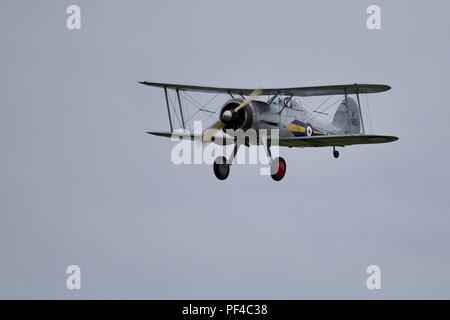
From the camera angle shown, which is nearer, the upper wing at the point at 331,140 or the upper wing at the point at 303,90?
the upper wing at the point at 331,140

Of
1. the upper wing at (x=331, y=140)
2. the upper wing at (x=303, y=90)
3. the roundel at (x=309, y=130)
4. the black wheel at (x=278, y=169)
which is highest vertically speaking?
the upper wing at (x=303, y=90)

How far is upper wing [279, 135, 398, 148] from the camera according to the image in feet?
81.7

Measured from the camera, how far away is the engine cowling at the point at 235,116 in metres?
25.6

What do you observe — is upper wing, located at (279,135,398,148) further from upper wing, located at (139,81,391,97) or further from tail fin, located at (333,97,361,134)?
tail fin, located at (333,97,361,134)

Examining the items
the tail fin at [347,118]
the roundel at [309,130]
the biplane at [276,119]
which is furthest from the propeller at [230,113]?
the tail fin at [347,118]

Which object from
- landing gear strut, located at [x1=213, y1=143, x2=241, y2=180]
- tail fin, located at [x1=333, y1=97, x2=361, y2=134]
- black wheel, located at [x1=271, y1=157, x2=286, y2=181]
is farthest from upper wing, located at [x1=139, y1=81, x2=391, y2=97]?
tail fin, located at [x1=333, y1=97, x2=361, y2=134]

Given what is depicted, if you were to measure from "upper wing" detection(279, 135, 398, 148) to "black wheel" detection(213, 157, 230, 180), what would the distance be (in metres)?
1.87

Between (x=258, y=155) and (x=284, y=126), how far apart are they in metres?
1.44

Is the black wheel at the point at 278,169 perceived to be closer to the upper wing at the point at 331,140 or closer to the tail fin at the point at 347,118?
the upper wing at the point at 331,140

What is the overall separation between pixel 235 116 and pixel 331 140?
9.57ft

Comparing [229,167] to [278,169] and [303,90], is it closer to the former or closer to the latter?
[278,169]
